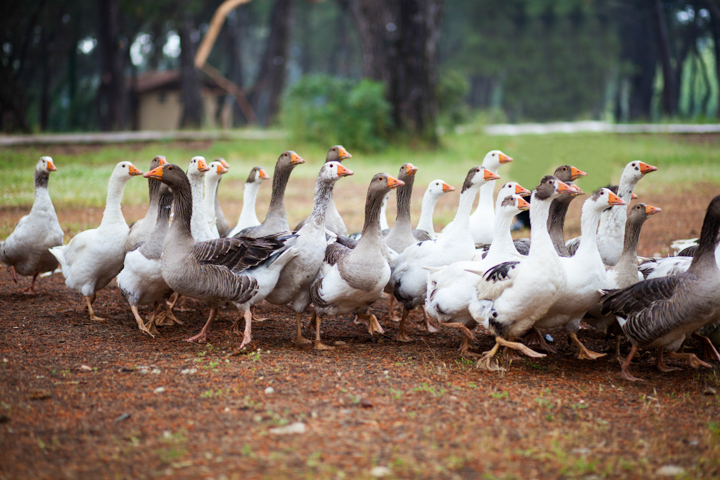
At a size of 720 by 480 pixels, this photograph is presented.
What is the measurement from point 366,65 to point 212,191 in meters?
A: 13.7

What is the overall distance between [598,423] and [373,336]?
2.47m

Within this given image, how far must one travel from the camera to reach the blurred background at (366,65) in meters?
18.8

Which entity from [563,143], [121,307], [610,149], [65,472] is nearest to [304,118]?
[563,143]

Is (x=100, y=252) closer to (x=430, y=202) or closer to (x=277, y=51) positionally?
(x=430, y=202)

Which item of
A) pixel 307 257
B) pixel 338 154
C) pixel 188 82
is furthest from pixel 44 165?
pixel 188 82

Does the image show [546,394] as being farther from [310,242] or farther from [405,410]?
[310,242]

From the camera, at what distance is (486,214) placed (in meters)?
7.35

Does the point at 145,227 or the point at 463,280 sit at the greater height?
the point at 145,227

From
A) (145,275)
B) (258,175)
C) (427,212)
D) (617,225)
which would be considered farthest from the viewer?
(427,212)

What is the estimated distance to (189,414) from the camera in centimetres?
376

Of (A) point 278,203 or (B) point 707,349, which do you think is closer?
(B) point 707,349

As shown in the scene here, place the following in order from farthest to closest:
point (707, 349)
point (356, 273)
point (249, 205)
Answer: point (249, 205) < point (707, 349) < point (356, 273)

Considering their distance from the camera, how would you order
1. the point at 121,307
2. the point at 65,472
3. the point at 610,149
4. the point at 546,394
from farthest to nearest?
the point at 610,149 → the point at 121,307 → the point at 546,394 → the point at 65,472

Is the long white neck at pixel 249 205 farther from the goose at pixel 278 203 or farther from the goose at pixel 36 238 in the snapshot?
the goose at pixel 36 238
